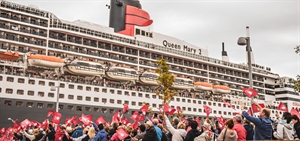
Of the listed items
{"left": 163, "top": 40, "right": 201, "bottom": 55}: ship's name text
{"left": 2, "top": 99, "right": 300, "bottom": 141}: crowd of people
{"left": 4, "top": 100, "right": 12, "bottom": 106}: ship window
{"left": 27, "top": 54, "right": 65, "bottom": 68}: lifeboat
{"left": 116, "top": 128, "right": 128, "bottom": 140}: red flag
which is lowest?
{"left": 116, "top": 128, "right": 128, "bottom": 140}: red flag

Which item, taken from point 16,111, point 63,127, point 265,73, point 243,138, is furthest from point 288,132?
point 265,73

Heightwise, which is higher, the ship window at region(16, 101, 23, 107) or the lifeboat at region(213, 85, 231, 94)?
the lifeboat at region(213, 85, 231, 94)

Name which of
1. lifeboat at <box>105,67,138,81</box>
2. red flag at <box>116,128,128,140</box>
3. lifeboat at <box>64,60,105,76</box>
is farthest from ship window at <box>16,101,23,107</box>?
red flag at <box>116,128,128,140</box>

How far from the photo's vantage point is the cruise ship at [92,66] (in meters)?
29.3

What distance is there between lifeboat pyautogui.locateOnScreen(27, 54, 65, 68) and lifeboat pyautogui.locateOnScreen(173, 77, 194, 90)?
16574mm

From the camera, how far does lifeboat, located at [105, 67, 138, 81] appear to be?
117 ft

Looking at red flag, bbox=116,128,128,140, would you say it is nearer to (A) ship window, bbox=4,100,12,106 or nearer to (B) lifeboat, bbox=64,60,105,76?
(A) ship window, bbox=4,100,12,106

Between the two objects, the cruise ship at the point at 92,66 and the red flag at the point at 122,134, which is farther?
the cruise ship at the point at 92,66

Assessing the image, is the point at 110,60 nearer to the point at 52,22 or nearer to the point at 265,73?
the point at 52,22

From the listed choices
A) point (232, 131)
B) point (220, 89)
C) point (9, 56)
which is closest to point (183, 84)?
point (220, 89)

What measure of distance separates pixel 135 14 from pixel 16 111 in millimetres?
24941

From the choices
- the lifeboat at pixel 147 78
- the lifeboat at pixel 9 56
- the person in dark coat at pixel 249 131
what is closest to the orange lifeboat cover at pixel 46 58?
the lifeboat at pixel 9 56

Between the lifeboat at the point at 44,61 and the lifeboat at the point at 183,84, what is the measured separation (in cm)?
1657

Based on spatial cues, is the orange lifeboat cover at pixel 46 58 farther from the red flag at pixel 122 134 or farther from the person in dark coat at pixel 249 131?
the person in dark coat at pixel 249 131
